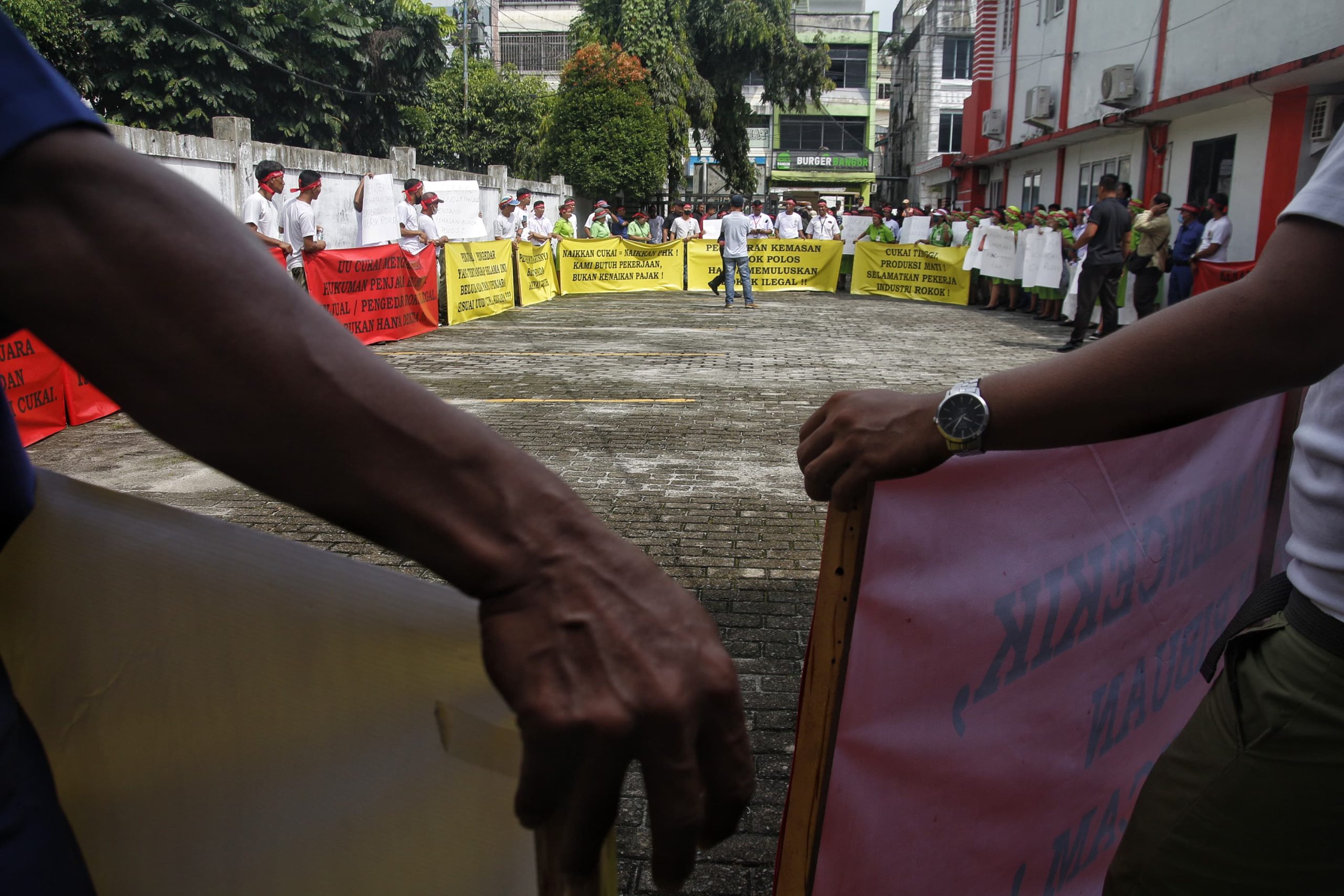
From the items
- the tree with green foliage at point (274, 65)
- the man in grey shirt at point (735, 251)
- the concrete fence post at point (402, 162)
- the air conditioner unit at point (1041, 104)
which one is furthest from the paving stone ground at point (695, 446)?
the tree with green foliage at point (274, 65)

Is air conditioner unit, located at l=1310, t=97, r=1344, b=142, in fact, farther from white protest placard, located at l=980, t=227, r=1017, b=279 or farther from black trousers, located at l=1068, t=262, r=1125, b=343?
white protest placard, located at l=980, t=227, r=1017, b=279

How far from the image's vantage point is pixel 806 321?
16.2 metres

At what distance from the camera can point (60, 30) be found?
28.6m

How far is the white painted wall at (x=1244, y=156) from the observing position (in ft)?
52.2

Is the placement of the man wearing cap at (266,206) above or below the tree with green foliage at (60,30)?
below

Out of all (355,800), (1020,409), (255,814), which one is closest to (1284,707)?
(1020,409)

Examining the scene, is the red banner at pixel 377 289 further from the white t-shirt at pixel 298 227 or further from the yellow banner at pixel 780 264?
the yellow banner at pixel 780 264

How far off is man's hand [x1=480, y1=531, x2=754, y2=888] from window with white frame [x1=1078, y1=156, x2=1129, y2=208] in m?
23.0

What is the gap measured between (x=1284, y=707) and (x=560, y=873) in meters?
0.94

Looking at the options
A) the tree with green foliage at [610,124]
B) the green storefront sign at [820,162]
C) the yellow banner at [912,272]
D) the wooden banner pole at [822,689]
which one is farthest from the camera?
the green storefront sign at [820,162]

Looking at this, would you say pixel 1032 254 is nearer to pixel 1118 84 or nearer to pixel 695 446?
pixel 1118 84

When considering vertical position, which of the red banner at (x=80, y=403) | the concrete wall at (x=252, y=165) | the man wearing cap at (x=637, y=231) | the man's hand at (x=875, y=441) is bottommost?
the red banner at (x=80, y=403)

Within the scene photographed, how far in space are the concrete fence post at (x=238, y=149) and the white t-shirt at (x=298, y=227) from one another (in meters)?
3.82

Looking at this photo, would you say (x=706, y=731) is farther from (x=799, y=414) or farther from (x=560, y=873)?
(x=799, y=414)
